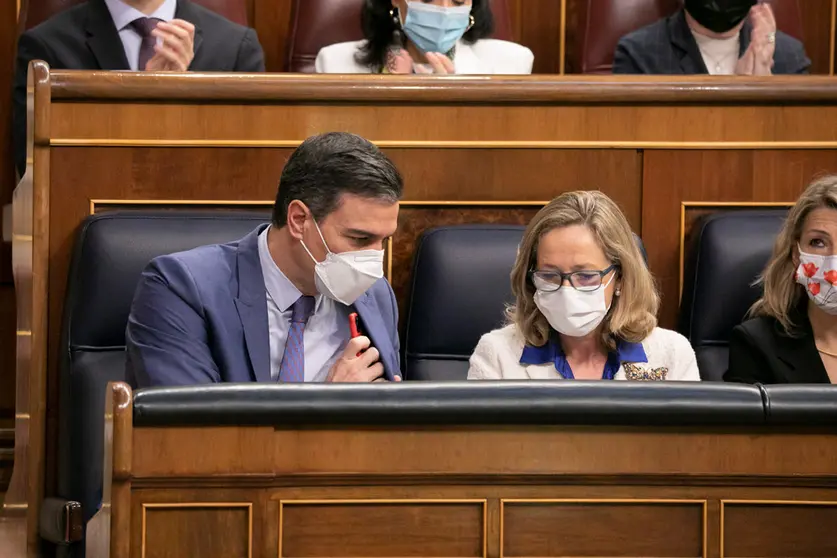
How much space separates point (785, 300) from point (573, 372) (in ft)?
0.73

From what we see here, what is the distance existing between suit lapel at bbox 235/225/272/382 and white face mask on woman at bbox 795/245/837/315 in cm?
49

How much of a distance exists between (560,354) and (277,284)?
26cm

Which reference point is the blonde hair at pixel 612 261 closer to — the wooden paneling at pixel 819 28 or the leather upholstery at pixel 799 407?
the leather upholstery at pixel 799 407

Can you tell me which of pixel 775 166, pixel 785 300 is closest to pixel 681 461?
pixel 785 300

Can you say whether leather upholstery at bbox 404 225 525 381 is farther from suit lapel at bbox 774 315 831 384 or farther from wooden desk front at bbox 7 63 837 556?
suit lapel at bbox 774 315 831 384

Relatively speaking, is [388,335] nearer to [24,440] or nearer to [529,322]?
[529,322]

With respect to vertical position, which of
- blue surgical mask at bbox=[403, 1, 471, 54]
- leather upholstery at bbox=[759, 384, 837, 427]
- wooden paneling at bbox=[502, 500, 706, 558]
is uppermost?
blue surgical mask at bbox=[403, 1, 471, 54]

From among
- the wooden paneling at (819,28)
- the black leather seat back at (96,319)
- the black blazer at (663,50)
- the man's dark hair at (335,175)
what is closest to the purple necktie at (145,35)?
the black leather seat back at (96,319)

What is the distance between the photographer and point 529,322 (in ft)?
3.65

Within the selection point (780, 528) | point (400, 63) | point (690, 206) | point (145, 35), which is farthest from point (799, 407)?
point (145, 35)

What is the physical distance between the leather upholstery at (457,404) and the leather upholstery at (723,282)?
527 millimetres

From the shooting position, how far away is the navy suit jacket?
3.35 feet

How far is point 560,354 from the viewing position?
3.69 ft

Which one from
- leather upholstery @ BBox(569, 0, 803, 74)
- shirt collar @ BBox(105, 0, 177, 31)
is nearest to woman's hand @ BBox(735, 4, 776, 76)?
leather upholstery @ BBox(569, 0, 803, 74)
